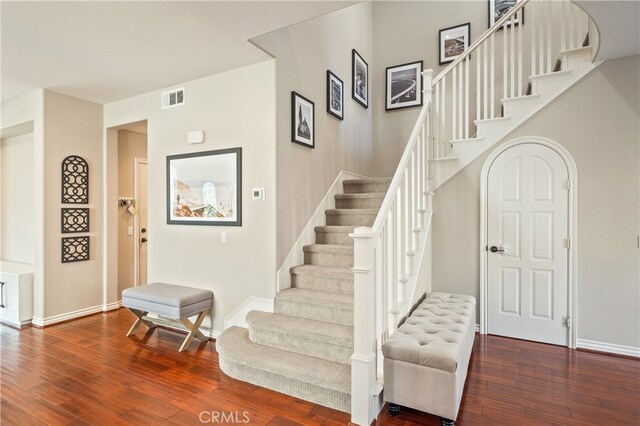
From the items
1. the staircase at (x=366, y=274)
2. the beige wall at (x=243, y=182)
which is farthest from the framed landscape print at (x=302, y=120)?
the staircase at (x=366, y=274)

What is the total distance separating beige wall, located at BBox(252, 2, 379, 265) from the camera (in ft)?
11.1

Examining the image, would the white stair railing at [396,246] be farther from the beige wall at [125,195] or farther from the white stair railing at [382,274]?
the beige wall at [125,195]

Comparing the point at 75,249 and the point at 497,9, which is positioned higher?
the point at 497,9

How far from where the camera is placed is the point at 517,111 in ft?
11.9

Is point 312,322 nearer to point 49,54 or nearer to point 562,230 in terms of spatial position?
point 562,230

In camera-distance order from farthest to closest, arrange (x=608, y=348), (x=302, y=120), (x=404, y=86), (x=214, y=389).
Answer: (x=404, y=86) < (x=302, y=120) < (x=608, y=348) < (x=214, y=389)

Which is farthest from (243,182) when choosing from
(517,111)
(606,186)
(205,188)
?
(606,186)

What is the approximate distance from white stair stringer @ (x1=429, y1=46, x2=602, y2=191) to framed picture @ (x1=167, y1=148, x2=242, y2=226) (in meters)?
2.29

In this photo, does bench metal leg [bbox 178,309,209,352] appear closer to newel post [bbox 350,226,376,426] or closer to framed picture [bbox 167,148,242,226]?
framed picture [bbox 167,148,242,226]

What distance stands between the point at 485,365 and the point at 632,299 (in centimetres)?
160

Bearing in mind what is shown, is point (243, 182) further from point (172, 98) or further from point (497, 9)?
point (497, 9)

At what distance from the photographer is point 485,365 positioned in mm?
3035

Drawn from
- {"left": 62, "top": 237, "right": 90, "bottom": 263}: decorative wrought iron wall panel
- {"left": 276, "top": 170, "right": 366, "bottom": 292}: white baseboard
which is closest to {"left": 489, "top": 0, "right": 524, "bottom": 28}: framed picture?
{"left": 276, "top": 170, "right": 366, "bottom": 292}: white baseboard

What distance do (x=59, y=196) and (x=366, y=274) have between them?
419 centimetres
